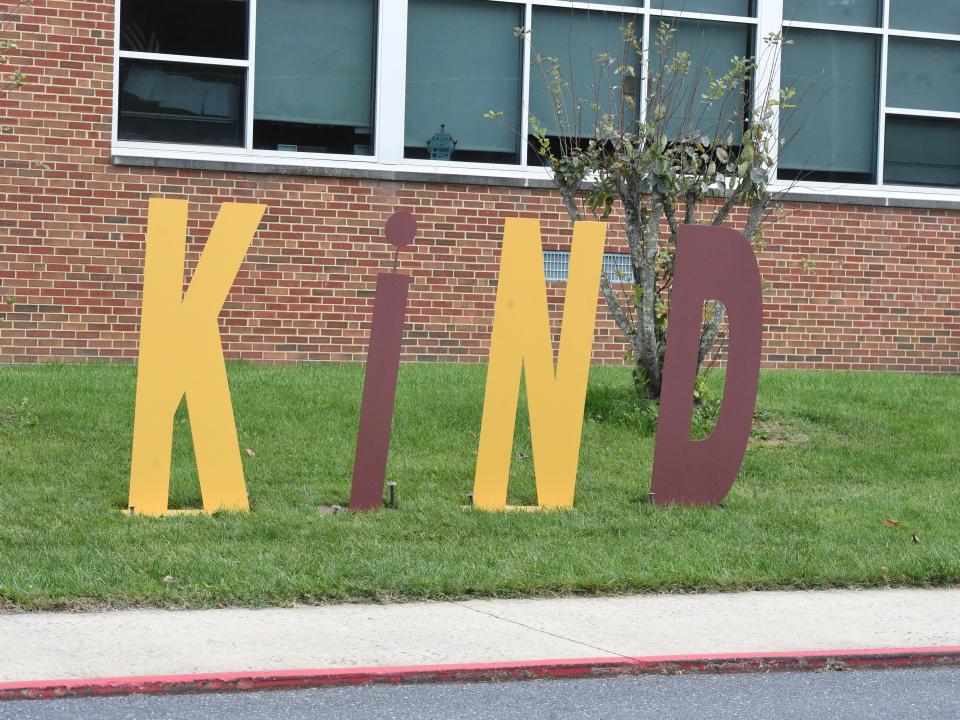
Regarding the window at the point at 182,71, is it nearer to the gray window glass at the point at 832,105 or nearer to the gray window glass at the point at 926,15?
the gray window glass at the point at 832,105

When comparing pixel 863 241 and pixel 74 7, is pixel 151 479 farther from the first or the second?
pixel 863 241

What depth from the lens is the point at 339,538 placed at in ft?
22.4

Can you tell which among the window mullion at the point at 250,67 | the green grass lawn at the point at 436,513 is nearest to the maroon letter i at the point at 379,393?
the green grass lawn at the point at 436,513

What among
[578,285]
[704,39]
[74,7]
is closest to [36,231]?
[74,7]

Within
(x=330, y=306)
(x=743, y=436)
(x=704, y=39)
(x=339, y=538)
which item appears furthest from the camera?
(x=704, y=39)

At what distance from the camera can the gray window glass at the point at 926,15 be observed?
13750mm

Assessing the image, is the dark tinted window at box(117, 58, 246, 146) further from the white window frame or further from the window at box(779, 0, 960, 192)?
the window at box(779, 0, 960, 192)

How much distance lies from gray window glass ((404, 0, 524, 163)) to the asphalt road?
828 centimetres

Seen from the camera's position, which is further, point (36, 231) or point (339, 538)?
point (36, 231)

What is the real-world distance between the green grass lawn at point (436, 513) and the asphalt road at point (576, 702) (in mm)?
1177

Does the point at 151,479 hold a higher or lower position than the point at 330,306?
lower

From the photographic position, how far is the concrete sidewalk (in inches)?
199

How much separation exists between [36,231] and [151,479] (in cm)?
517

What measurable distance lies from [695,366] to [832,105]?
273 inches
